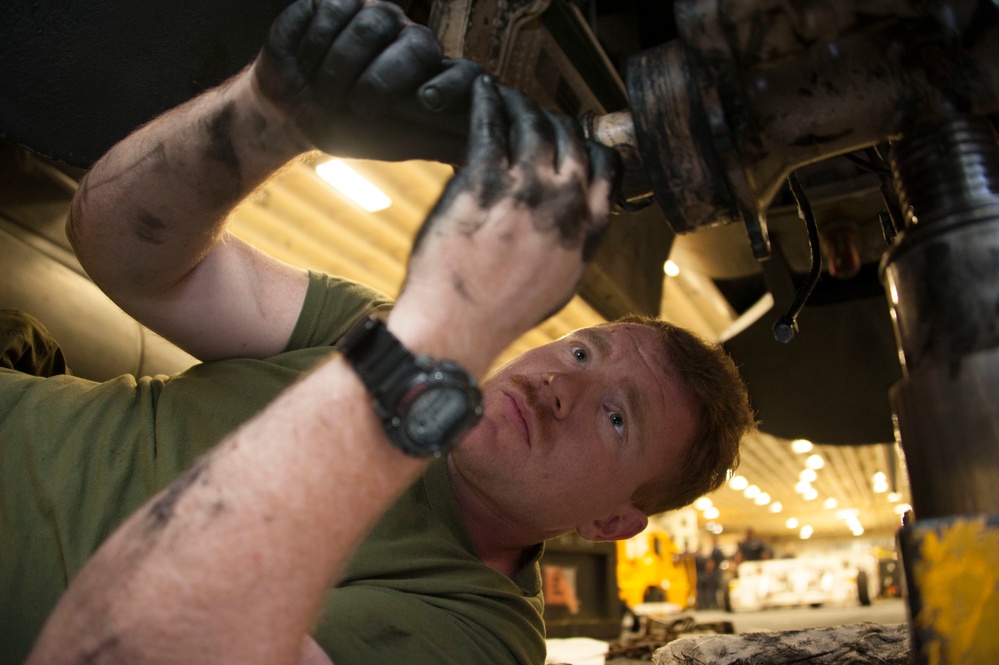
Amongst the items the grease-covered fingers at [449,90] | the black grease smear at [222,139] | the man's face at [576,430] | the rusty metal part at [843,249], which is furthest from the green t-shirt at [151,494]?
the rusty metal part at [843,249]

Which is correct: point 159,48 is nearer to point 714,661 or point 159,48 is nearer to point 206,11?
point 206,11

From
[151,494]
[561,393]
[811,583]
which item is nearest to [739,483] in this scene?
[811,583]

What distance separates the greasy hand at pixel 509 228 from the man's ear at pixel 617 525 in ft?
2.91

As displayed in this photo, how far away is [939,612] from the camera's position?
45 cm

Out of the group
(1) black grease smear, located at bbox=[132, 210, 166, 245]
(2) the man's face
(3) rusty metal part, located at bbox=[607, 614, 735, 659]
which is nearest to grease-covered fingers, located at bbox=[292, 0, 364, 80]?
(1) black grease smear, located at bbox=[132, 210, 166, 245]

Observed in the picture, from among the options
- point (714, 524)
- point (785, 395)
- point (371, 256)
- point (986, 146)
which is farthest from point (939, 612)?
point (714, 524)

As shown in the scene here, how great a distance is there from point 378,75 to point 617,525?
3.44 ft

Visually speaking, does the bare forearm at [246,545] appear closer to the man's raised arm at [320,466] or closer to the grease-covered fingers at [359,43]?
the man's raised arm at [320,466]

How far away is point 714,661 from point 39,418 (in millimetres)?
1147

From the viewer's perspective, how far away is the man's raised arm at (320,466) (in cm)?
51

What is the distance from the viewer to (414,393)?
1.74 feet

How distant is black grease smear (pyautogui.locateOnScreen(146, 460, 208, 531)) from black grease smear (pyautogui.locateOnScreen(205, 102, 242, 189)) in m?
0.45

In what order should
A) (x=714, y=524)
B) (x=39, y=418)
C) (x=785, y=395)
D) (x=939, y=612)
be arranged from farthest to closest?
(x=714, y=524) < (x=785, y=395) < (x=39, y=418) < (x=939, y=612)

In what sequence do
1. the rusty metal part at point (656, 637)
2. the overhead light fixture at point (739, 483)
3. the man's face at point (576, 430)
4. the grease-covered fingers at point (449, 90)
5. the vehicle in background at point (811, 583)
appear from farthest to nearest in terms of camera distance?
the overhead light fixture at point (739, 483) → the vehicle in background at point (811, 583) → the rusty metal part at point (656, 637) → the man's face at point (576, 430) → the grease-covered fingers at point (449, 90)
